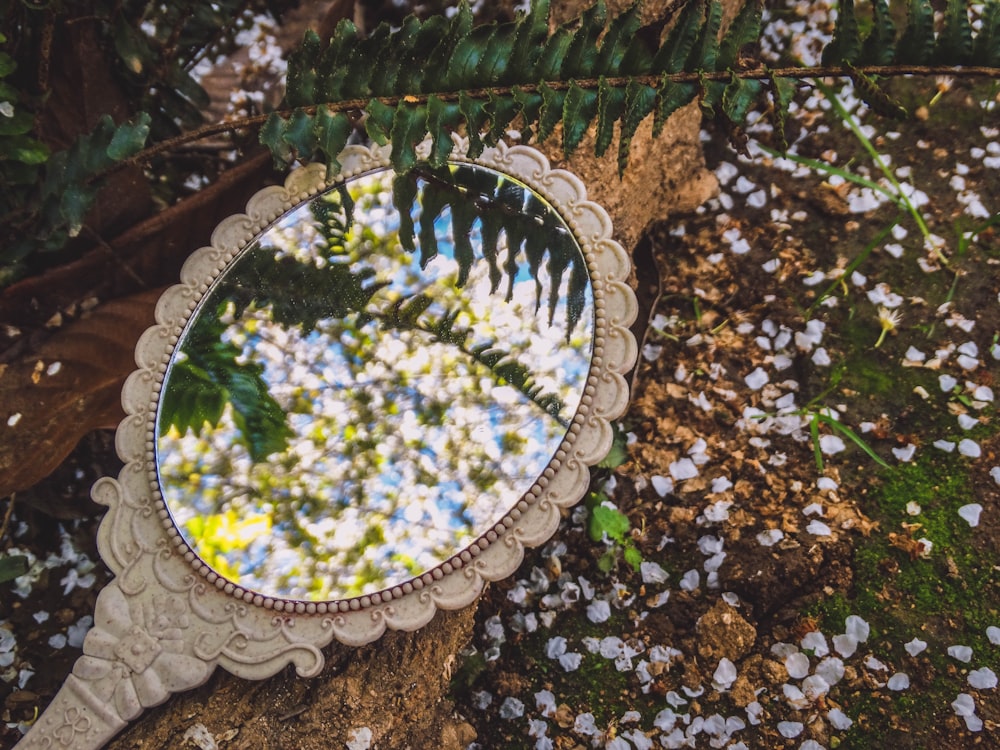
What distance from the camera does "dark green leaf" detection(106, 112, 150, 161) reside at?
6.78ft

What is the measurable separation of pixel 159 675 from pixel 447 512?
2.56 feet

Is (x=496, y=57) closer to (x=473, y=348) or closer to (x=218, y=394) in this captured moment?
(x=473, y=348)

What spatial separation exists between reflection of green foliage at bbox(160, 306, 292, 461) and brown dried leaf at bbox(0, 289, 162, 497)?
0.35 m

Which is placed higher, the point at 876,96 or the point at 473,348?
the point at 876,96

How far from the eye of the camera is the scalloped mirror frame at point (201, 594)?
1.88 metres

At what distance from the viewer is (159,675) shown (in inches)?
74.2

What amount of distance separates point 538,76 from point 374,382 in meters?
0.90

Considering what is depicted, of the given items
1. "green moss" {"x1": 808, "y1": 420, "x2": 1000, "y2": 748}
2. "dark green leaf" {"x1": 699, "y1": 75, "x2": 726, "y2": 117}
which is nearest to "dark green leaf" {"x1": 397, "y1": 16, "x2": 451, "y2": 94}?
"dark green leaf" {"x1": 699, "y1": 75, "x2": 726, "y2": 117}

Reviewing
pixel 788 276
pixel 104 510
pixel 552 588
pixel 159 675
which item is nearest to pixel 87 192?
pixel 104 510

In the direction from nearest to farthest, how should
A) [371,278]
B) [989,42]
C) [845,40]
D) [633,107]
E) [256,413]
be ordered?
[989,42], [845,40], [633,107], [256,413], [371,278]

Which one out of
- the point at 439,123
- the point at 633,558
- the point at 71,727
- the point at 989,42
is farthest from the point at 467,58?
the point at 71,727

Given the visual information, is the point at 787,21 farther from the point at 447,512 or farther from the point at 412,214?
the point at 447,512

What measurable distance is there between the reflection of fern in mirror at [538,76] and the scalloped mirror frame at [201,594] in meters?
0.23

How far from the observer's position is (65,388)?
2.37 meters
